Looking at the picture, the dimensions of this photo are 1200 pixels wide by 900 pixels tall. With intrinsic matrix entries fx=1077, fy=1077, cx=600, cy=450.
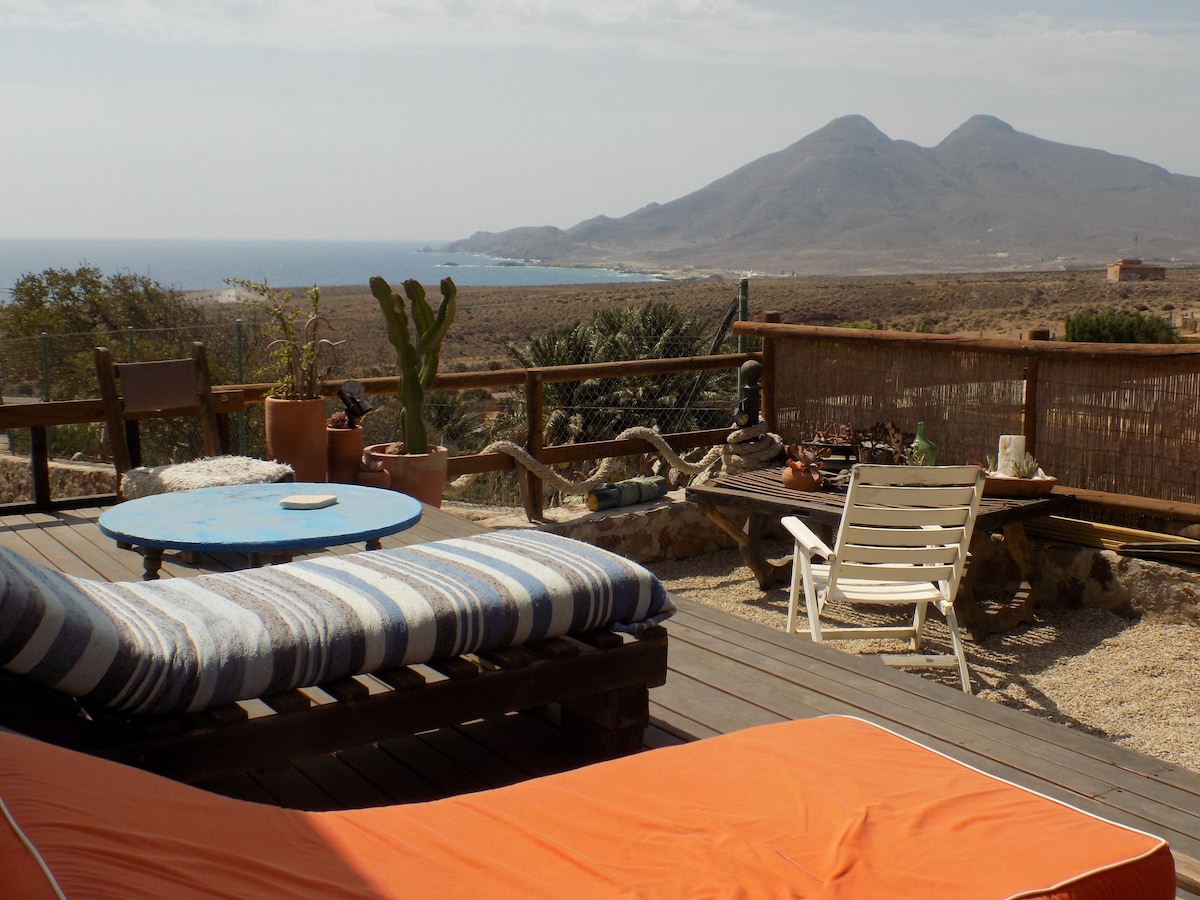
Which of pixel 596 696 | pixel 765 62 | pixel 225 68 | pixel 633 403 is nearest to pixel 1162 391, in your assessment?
pixel 596 696

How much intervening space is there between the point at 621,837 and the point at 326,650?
0.77 m

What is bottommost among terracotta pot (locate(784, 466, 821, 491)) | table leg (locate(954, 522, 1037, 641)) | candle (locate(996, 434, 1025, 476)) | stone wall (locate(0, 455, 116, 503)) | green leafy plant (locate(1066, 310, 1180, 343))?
stone wall (locate(0, 455, 116, 503))

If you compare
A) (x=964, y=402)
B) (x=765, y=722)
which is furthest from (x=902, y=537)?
(x=765, y=722)

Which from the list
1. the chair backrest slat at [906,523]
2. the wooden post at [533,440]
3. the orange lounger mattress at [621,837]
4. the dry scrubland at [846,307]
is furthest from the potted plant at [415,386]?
the dry scrubland at [846,307]

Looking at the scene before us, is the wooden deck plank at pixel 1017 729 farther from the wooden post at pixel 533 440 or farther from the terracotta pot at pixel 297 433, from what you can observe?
the wooden post at pixel 533 440

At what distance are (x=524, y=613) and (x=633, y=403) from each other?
9.31 meters

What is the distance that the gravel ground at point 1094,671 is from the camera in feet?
13.5

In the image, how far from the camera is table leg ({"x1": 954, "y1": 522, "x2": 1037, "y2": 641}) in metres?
5.14

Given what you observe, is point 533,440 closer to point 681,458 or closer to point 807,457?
point 681,458

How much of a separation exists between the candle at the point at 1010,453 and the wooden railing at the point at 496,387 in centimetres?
195

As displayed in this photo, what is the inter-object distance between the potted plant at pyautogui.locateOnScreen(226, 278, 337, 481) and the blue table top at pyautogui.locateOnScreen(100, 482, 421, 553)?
1300mm

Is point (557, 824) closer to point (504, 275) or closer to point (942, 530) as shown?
point (942, 530)

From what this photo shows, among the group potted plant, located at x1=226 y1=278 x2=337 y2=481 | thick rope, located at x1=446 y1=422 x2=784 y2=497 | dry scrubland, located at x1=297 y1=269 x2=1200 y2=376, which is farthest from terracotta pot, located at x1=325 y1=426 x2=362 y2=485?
dry scrubland, located at x1=297 y1=269 x2=1200 y2=376

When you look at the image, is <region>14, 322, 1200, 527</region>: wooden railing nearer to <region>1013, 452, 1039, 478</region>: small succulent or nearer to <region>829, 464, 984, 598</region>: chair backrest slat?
<region>1013, 452, 1039, 478</region>: small succulent
